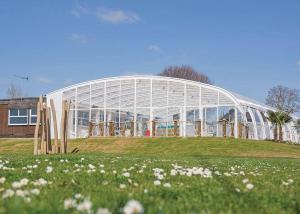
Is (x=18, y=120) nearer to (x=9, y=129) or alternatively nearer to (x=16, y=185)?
(x=9, y=129)

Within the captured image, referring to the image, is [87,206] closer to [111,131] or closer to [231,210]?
[231,210]

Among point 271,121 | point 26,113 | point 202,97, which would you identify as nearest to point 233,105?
point 202,97

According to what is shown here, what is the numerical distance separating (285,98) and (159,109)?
27.2m

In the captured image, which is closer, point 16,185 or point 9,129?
point 16,185

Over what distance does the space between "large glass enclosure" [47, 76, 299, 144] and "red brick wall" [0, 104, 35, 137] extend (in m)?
5.14

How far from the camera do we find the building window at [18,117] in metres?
51.8

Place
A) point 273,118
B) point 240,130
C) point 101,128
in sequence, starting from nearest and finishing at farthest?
point 240,130 < point 101,128 < point 273,118

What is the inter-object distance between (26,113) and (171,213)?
167 ft

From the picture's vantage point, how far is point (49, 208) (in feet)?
10.0

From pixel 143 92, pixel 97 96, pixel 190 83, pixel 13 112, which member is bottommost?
pixel 13 112

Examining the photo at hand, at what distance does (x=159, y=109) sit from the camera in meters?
48.8

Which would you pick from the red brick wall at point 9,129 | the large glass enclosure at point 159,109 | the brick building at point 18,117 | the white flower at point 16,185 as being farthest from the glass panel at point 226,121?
the white flower at point 16,185

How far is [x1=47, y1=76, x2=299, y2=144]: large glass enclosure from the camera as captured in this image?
139 ft

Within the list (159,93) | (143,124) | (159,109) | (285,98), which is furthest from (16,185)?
(285,98)
